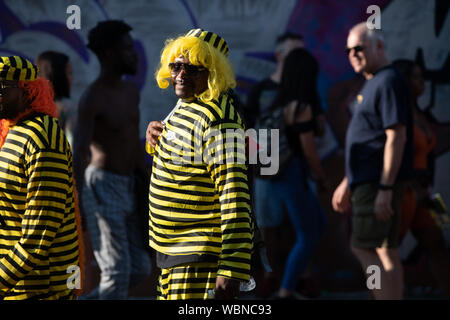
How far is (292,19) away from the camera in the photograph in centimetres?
715

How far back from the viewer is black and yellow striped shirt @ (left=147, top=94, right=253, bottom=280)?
318 centimetres

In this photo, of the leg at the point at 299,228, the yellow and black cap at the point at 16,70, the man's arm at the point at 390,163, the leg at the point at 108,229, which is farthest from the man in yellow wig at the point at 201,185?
the leg at the point at 299,228

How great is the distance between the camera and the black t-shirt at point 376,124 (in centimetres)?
525

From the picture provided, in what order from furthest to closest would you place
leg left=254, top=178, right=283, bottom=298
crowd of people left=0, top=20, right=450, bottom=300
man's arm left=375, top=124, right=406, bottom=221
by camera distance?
leg left=254, top=178, right=283, bottom=298 → man's arm left=375, top=124, right=406, bottom=221 → crowd of people left=0, top=20, right=450, bottom=300

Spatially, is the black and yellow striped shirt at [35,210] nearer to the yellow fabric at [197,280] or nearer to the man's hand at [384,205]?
the yellow fabric at [197,280]

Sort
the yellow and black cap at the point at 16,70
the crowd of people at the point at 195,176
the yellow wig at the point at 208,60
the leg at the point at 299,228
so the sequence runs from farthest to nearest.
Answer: the leg at the point at 299,228 → the yellow and black cap at the point at 16,70 → the yellow wig at the point at 208,60 → the crowd of people at the point at 195,176

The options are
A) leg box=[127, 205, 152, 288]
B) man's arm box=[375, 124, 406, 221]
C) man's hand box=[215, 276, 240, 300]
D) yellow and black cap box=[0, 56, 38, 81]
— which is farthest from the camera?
leg box=[127, 205, 152, 288]

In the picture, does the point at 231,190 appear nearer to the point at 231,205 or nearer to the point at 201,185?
the point at 231,205

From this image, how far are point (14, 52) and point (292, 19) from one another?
8.48 ft

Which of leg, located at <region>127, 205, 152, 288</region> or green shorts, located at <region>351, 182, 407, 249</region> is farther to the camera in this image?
leg, located at <region>127, 205, 152, 288</region>

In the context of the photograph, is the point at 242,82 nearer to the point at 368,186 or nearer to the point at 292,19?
the point at 292,19

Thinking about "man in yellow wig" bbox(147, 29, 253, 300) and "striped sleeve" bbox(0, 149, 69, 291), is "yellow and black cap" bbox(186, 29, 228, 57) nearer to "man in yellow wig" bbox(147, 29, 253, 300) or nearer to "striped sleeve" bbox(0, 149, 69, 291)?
"man in yellow wig" bbox(147, 29, 253, 300)

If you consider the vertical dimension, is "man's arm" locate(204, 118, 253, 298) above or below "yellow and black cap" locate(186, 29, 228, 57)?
below

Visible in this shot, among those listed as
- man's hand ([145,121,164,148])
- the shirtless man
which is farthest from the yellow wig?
the shirtless man
